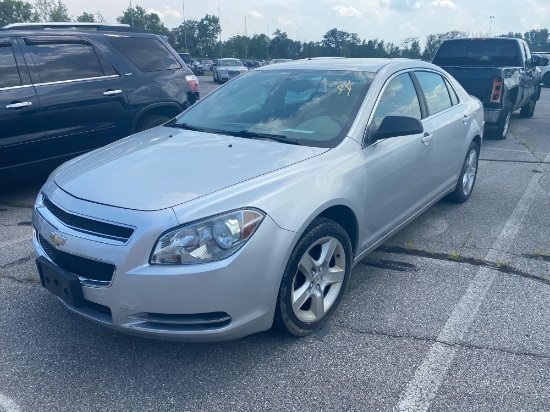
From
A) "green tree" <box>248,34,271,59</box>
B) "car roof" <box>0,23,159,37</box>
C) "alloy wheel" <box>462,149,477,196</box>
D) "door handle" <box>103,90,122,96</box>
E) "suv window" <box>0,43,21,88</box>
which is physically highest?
"car roof" <box>0,23,159,37</box>

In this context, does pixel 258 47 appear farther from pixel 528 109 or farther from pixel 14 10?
pixel 528 109

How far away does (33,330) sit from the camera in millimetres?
3262

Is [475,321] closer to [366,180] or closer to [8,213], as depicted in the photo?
[366,180]

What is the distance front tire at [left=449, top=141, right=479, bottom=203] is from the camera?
5.65m

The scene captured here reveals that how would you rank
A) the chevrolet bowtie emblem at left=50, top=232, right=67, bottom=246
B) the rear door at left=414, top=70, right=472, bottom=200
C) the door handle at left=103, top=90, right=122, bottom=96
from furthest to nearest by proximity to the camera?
the door handle at left=103, top=90, right=122, bottom=96
the rear door at left=414, top=70, right=472, bottom=200
the chevrolet bowtie emblem at left=50, top=232, right=67, bottom=246

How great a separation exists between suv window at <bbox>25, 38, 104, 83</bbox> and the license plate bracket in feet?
12.0

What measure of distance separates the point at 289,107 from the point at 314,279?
4.64ft

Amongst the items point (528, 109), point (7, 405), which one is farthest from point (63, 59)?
point (528, 109)

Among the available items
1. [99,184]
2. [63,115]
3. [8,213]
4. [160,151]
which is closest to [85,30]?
[63,115]

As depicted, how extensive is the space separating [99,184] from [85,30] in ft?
15.2

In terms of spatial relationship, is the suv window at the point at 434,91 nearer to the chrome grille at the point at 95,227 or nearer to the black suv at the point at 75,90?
the chrome grille at the point at 95,227

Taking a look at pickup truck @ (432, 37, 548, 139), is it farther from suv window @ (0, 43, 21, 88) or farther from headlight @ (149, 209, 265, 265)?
headlight @ (149, 209, 265, 265)

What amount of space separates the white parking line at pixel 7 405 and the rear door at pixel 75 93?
371cm

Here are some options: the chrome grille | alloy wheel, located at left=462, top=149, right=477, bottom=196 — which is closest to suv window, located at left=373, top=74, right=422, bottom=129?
alloy wheel, located at left=462, top=149, right=477, bottom=196
